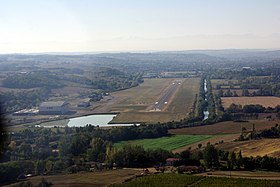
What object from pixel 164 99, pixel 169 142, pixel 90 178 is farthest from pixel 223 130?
pixel 164 99

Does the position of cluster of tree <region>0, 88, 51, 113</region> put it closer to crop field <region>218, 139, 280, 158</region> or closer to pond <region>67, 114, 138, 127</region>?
pond <region>67, 114, 138, 127</region>

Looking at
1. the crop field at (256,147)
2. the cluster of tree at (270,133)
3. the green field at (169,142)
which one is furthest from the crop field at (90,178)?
the cluster of tree at (270,133)

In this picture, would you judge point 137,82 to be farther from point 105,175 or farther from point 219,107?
point 105,175

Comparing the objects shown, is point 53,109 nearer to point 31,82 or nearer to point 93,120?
point 93,120

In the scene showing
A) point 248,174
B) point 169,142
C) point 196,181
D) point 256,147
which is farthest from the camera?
point 169,142

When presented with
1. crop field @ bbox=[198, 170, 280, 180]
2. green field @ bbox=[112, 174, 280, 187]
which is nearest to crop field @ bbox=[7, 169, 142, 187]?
green field @ bbox=[112, 174, 280, 187]

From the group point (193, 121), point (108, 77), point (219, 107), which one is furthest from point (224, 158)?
point (108, 77)

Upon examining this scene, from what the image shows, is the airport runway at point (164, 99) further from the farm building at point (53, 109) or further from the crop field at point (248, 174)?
the crop field at point (248, 174)
